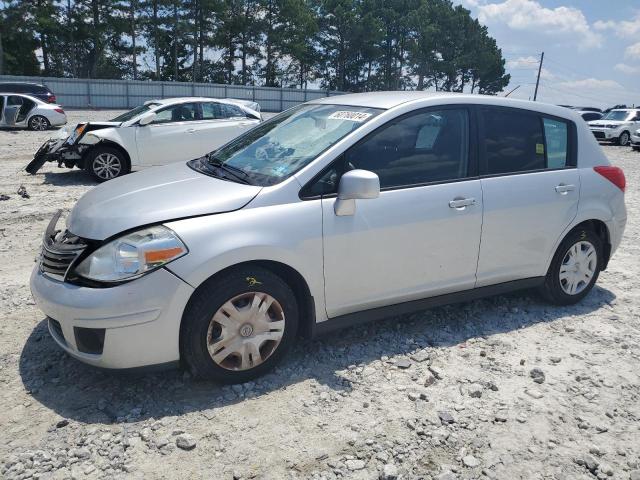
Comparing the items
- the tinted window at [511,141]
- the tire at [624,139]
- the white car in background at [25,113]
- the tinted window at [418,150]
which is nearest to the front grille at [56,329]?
the tinted window at [418,150]

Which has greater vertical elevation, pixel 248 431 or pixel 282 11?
pixel 282 11

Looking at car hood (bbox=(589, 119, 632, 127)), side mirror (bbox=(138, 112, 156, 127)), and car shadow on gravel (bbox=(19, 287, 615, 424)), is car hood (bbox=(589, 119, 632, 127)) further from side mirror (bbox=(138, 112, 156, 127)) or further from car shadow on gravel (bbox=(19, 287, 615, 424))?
car shadow on gravel (bbox=(19, 287, 615, 424))

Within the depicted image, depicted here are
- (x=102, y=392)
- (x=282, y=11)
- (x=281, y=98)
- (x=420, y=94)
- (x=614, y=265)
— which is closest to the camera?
(x=102, y=392)

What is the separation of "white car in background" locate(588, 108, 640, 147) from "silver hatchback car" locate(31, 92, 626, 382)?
22.9m

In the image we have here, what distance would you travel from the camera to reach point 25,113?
1830cm

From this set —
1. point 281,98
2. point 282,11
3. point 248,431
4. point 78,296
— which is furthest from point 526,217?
point 282,11

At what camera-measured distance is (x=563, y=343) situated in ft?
13.3

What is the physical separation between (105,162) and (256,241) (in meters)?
7.80

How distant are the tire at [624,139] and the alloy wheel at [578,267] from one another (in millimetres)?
23406

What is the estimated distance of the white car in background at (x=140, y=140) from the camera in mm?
9719

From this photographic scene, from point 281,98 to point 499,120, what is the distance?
41.1 meters

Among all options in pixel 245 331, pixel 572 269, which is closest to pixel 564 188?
pixel 572 269

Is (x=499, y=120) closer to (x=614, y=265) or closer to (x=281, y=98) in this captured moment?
(x=614, y=265)

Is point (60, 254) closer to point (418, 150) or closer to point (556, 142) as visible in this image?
point (418, 150)
